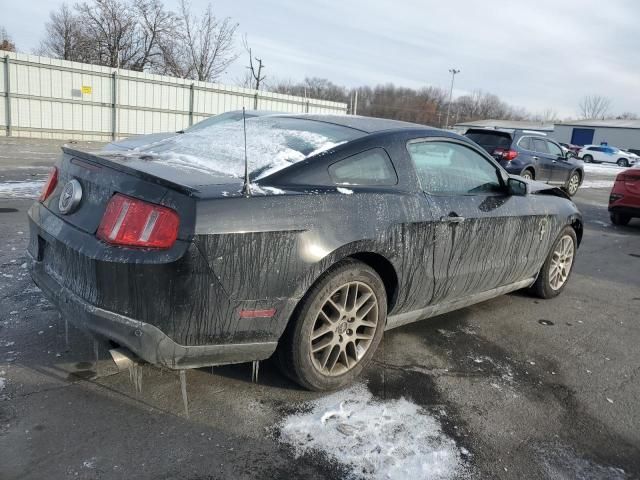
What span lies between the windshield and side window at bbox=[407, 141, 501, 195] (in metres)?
0.50

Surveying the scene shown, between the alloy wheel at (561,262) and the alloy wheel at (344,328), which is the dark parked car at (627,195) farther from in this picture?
the alloy wheel at (344,328)

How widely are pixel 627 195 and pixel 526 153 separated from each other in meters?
3.69

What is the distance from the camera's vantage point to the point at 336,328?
2.99 meters

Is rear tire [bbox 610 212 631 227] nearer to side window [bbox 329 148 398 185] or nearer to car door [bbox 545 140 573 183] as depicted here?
car door [bbox 545 140 573 183]

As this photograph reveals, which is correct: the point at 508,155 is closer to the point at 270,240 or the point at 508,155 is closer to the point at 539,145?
the point at 539,145

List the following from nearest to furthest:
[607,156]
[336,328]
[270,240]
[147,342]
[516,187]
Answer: [147,342] → [270,240] → [336,328] → [516,187] → [607,156]

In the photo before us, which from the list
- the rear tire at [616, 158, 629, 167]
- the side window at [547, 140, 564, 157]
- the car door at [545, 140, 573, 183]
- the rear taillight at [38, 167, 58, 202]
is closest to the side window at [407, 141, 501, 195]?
the rear taillight at [38, 167, 58, 202]

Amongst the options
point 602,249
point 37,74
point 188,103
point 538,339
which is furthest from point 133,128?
point 538,339

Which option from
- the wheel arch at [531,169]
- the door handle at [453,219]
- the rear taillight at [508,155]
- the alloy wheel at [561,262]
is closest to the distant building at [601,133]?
the wheel arch at [531,169]

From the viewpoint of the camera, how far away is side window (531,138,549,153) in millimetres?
13657

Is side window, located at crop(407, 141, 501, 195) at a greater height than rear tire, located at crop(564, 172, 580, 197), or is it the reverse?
side window, located at crop(407, 141, 501, 195)

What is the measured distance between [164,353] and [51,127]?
19520mm

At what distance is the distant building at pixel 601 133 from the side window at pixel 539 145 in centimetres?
5545

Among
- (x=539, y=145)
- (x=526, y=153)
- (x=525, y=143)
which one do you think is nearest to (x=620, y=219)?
(x=526, y=153)
